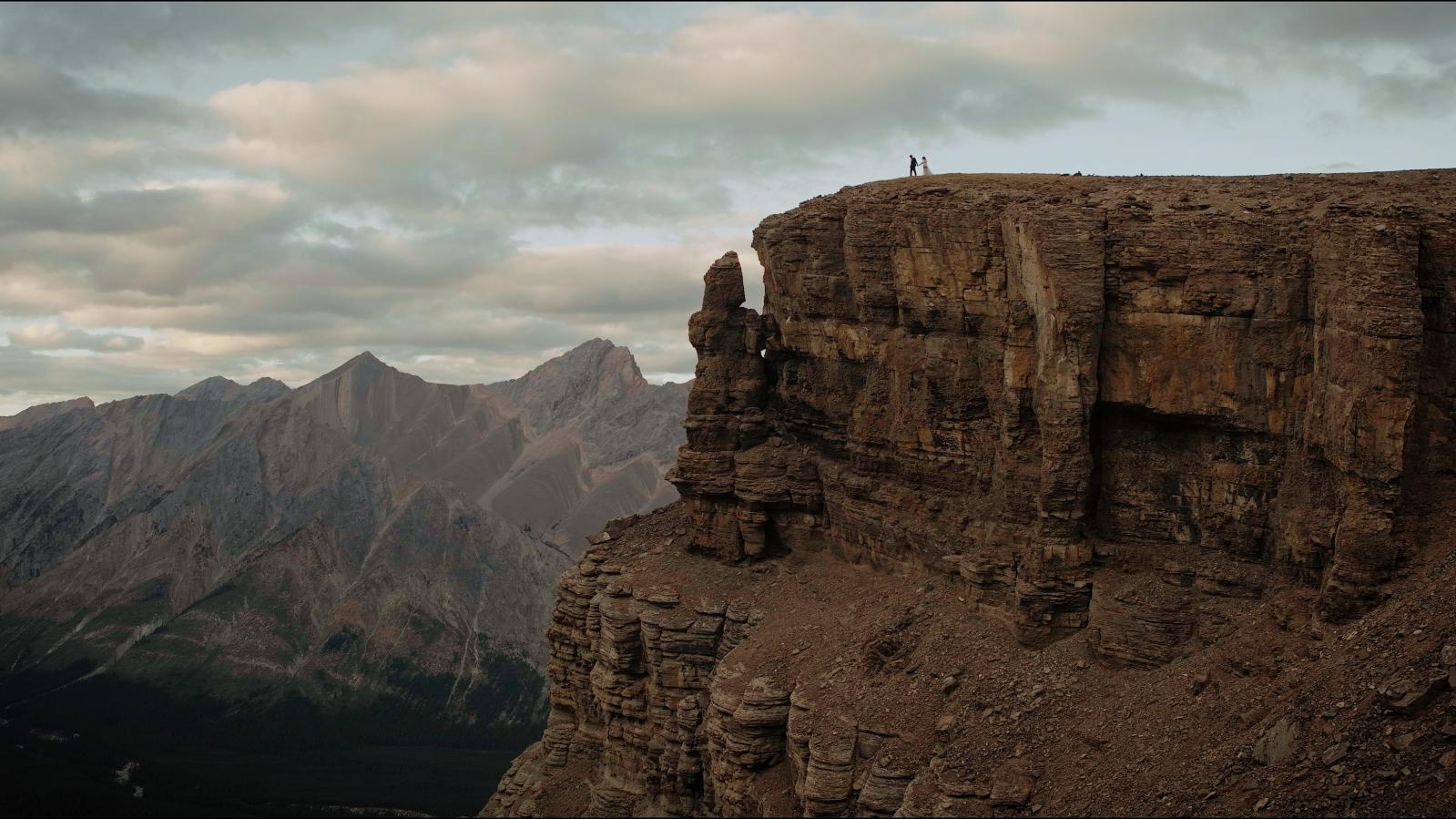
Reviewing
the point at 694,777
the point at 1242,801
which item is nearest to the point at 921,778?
the point at 1242,801

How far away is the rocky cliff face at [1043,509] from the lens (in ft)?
124

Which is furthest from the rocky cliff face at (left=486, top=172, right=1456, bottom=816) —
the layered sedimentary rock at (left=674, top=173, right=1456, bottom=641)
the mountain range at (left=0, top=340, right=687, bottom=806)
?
the mountain range at (left=0, top=340, right=687, bottom=806)

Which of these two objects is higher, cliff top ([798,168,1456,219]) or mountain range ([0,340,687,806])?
cliff top ([798,168,1456,219])

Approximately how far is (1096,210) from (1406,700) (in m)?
20.4

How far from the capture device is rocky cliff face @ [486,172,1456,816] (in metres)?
37.9

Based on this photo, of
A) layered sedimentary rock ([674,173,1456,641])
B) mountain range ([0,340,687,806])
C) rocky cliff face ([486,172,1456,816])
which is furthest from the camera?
mountain range ([0,340,687,806])

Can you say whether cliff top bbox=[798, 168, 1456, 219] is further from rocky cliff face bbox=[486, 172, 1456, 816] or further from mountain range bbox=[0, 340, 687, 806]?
mountain range bbox=[0, 340, 687, 806]

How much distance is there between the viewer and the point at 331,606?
171750 millimetres

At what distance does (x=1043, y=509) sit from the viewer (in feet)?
155

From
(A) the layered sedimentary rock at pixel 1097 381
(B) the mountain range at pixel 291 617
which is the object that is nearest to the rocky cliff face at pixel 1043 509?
(A) the layered sedimentary rock at pixel 1097 381

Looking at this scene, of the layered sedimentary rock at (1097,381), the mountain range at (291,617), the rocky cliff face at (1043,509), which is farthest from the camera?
the mountain range at (291,617)

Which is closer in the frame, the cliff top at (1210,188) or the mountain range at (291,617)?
the cliff top at (1210,188)

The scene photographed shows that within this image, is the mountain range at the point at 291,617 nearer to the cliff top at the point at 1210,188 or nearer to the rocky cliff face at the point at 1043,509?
the rocky cliff face at the point at 1043,509

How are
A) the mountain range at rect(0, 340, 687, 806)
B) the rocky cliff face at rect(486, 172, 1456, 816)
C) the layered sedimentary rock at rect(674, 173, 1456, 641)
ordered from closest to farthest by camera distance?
the rocky cliff face at rect(486, 172, 1456, 816) < the layered sedimentary rock at rect(674, 173, 1456, 641) < the mountain range at rect(0, 340, 687, 806)
